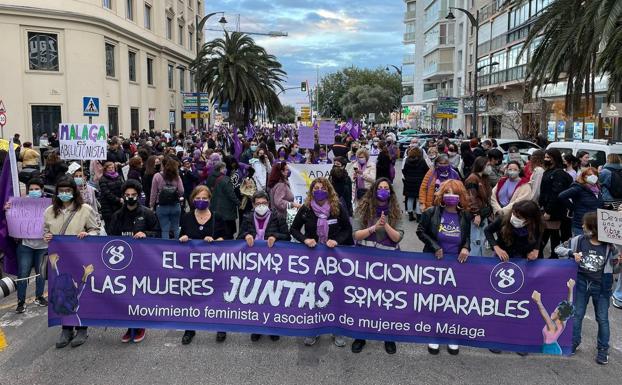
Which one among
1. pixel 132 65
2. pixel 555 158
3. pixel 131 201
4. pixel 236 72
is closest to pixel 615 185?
pixel 555 158

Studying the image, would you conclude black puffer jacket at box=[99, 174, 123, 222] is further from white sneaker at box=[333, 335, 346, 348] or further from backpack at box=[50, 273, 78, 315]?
white sneaker at box=[333, 335, 346, 348]

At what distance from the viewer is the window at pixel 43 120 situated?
103ft

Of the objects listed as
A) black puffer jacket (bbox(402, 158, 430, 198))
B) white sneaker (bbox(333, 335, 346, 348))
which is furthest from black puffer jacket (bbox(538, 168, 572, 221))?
white sneaker (bbox(333, 335, 346, 348))

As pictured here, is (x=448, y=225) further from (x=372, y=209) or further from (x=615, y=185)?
(x=615, y=185)

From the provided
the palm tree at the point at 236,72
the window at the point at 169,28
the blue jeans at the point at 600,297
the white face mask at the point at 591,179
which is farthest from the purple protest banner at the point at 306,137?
the window at the point at 169,28

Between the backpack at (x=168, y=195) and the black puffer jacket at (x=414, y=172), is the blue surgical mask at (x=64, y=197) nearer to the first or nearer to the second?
the backpack at (x=168, y=195)

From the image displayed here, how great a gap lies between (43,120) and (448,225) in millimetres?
31220

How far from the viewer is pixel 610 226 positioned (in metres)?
5.00

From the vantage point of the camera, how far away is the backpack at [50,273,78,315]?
216 inches

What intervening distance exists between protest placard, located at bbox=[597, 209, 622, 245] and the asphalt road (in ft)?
3.85

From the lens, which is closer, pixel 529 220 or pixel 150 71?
pixel 529 220

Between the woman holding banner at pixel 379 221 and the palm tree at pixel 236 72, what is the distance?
94.5 feet

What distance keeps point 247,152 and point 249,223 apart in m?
8.06

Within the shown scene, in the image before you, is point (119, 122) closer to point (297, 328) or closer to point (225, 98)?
point (225, 98)
